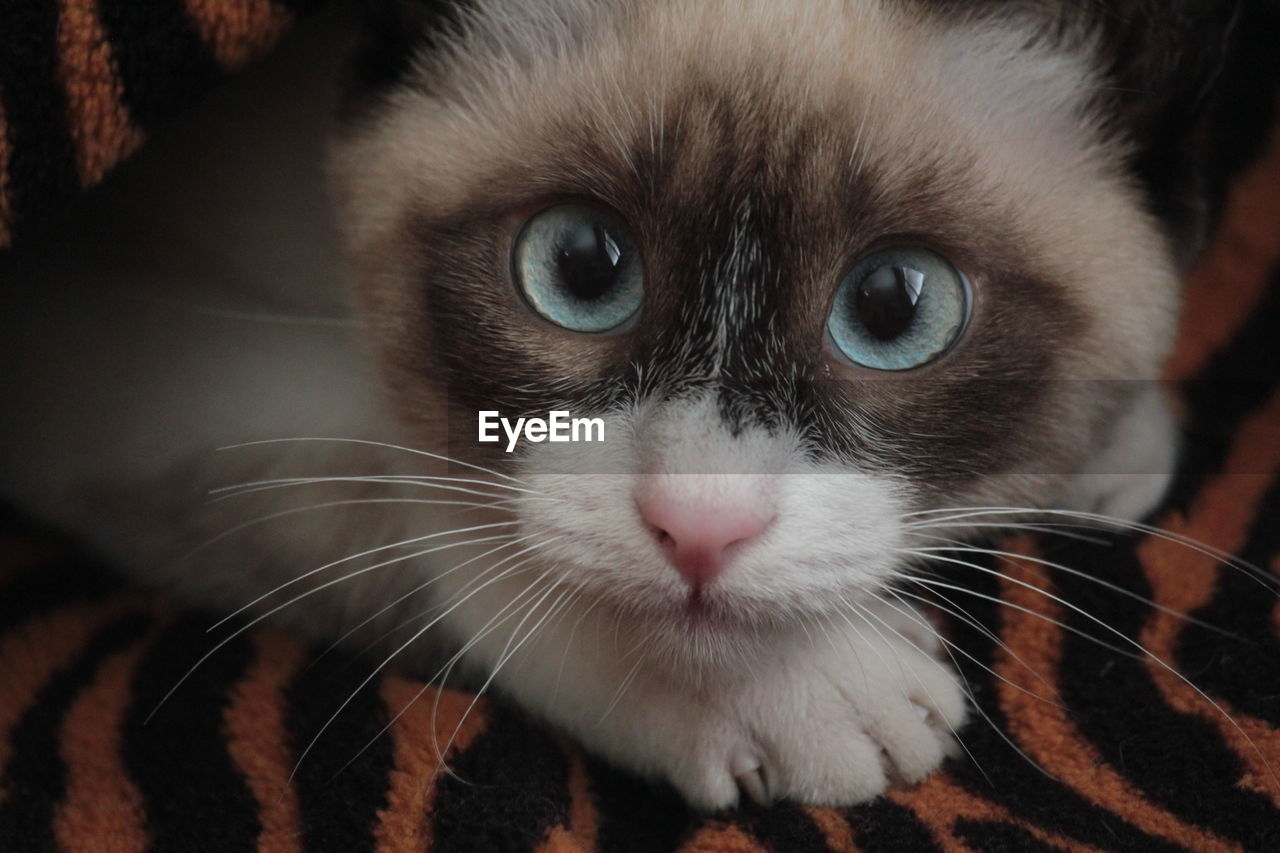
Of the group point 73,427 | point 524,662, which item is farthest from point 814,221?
point 73,427

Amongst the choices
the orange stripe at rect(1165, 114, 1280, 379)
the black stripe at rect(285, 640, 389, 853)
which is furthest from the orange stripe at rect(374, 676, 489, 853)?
the orange stripe at rect(1165, 114, 1280, 379)

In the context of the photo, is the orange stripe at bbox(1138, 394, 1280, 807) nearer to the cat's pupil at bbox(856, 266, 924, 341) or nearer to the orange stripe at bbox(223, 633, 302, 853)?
the cat's pupil at bbox(856, 266, 924, 341)

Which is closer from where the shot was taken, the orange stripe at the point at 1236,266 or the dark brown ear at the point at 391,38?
the dark brown ear at the point at 391,38

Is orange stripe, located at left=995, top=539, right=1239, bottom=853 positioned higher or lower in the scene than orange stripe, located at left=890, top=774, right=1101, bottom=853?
higher

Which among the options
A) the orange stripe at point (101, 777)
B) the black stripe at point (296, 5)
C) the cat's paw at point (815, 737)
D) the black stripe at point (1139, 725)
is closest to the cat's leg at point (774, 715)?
the cat's paw at point (815, 737)

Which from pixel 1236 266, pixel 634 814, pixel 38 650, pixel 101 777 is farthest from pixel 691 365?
pixel 1236 266

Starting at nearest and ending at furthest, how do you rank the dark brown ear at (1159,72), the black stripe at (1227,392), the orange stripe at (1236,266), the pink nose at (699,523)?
the pink nose at (699,523), the dark brown ear at (1159,72), the black stripe at (1227,392), the orange stripe at (1236,266)

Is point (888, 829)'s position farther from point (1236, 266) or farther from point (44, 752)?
point (1236, 266)

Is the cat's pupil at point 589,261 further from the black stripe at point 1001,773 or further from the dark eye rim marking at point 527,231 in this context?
the black stripe at point 1001,773
